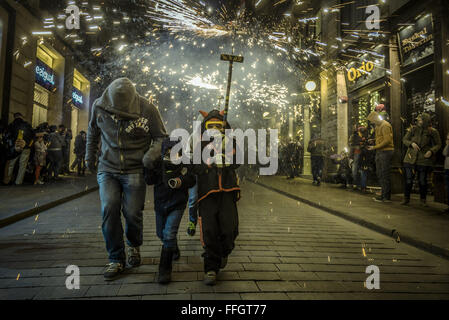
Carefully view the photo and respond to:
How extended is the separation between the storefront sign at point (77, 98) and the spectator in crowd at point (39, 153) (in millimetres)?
9124

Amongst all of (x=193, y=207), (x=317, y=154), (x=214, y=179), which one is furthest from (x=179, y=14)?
(x=214, y=179)

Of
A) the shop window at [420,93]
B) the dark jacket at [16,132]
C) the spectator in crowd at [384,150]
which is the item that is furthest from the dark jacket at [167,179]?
the dark jacket at [16,132]

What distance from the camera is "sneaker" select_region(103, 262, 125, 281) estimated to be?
2778mm

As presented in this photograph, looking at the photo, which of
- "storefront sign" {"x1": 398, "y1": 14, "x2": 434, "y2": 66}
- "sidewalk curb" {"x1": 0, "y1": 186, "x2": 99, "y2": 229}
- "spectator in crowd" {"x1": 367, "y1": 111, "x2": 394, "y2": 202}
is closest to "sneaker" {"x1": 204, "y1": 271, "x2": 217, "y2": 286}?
"sidewalk curb" {"x1": 0, "y1": 186, "x2": 99, "y2": 229}

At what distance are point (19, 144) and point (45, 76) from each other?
22.5ft

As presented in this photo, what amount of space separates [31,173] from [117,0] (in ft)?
32.3

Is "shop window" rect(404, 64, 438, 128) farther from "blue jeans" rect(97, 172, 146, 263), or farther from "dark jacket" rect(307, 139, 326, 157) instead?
"blue jeans" rect(97, 172, 146, 263)

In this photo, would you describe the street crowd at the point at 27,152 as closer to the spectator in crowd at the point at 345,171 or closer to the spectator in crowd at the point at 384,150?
the spectator in crowd at the point at 384,150

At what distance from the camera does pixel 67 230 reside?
187 inches

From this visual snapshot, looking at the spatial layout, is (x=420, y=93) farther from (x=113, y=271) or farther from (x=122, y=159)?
(x=113, y=271)

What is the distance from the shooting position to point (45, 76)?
1448cm

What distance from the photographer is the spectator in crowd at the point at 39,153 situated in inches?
398

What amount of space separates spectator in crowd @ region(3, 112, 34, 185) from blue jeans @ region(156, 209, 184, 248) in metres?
8.51
